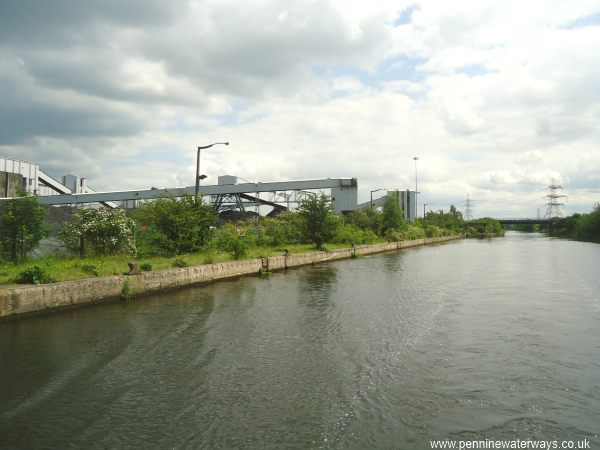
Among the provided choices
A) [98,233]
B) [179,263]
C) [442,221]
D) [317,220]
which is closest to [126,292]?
[179,263]

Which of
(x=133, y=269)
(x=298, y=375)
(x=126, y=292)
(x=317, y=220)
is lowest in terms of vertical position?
(x=298, y=375)

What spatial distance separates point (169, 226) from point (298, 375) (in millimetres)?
15102

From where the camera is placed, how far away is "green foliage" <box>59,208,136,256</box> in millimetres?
17406

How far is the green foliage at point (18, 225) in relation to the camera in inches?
571

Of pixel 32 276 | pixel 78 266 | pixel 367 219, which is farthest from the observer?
pixel 367 219

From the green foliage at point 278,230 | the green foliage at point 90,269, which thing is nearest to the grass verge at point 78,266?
the green foliage at point 90,269

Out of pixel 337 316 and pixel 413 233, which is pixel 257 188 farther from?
pixel 337 316

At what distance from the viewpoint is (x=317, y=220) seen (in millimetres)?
34625

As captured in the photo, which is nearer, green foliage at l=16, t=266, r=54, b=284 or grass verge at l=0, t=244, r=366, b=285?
green foliage at l=16, t=266, r=54, b=284

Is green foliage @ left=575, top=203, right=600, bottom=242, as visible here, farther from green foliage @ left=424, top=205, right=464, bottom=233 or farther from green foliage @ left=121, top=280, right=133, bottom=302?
green foliage @ left=121, top=280, right=133, bottom=302

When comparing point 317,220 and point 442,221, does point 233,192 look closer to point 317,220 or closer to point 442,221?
point 317,220

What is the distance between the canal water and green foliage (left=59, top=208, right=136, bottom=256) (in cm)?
551

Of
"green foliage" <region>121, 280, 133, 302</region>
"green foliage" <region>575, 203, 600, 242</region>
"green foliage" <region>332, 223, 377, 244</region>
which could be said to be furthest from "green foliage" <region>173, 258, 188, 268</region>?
"green foliage" <region>575, 203, 600, 242</region>

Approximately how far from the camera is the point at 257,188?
209ft
